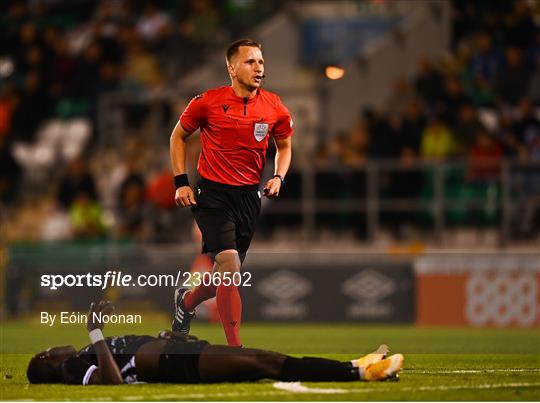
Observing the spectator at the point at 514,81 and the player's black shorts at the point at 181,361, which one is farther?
the spectator at the point at 514,81

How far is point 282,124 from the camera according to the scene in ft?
34.2

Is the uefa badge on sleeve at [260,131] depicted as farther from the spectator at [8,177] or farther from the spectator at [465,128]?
the spectator at [8,177]

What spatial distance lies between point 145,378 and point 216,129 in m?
2.05

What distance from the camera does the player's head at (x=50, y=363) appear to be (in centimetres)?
937

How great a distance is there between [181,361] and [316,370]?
2.94 feet

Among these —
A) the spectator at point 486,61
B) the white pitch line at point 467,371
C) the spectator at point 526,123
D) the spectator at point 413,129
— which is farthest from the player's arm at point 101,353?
the spectator at point 486,61

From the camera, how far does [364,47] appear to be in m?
21.9

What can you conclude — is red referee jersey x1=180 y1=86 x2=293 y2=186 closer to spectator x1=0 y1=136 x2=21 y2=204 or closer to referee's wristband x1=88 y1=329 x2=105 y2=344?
referee's wristband x1=88 y1=329 x2=105 y2=344

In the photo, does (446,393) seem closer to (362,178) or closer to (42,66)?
(362,178)

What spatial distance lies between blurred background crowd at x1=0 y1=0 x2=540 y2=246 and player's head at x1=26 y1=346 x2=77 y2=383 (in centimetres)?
1016

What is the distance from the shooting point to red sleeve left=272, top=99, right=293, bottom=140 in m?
10.4

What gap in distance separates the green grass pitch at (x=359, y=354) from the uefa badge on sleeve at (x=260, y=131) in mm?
1784

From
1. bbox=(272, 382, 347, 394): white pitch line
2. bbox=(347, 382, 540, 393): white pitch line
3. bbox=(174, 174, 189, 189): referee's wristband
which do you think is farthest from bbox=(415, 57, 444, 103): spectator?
bbox=(272, 382, 347, 394): white pitch line

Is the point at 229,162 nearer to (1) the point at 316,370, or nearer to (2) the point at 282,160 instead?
(2) the point at 282,160
